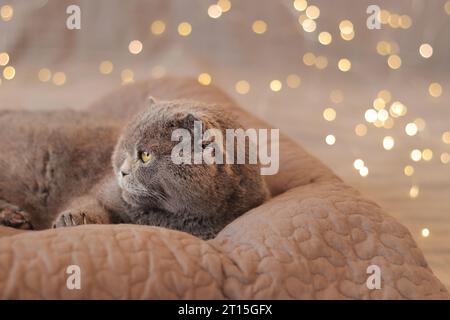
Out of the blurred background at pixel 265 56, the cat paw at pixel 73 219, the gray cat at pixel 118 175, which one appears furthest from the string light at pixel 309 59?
the cat paw at pixel 73 219

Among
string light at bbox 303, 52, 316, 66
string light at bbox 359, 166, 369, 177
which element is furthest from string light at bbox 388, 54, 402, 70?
string light at bbox 359, 166, 369, 177

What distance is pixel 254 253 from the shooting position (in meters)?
0.88

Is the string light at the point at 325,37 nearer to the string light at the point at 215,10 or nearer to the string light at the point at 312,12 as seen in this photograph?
the string light at the point at 312,12

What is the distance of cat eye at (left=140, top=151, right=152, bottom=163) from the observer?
0.99 metres

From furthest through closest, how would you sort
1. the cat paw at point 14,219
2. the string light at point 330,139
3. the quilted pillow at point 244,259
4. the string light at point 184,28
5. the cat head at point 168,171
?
1. the string light at point 184,28
2. the string light at point 330,139
3. the cat paw at point 14,219
4. the cat head at point 168,171
5. the quilted pillow at point 244,259

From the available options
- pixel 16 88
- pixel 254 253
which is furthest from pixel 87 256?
pixel 16 88

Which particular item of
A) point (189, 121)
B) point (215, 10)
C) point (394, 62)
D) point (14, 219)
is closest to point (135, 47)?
point (215, 10)

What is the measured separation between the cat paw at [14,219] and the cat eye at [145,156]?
287mm

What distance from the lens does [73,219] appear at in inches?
40.4

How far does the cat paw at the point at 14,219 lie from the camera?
111cm

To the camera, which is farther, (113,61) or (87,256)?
(113,61)

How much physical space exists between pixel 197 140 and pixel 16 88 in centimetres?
147

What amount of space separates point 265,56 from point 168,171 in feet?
5.22

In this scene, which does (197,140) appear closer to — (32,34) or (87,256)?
(87,256)
